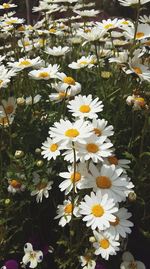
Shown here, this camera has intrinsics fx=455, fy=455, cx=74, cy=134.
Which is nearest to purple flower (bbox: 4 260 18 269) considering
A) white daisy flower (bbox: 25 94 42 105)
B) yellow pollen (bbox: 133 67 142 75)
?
white daisy flower (bbox: 25 94 42 105)

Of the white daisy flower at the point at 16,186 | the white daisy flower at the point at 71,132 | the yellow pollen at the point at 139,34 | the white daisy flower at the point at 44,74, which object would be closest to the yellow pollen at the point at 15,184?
the white daisy flower at the point at 16,186

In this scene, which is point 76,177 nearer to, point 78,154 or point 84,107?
point 78,154

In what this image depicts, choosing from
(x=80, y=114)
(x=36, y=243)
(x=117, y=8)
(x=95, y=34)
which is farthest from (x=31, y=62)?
(x=117, y=8)

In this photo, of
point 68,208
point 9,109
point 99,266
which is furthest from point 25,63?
point 99,266

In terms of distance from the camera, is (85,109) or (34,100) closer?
(85,109)

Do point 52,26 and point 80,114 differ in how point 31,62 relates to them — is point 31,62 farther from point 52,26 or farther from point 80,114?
point 52,26

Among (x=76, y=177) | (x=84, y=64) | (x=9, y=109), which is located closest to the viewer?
(x=76, y=177)

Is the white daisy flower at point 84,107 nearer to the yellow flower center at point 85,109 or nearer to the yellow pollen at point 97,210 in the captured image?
the yellow flower center at point 85,109
